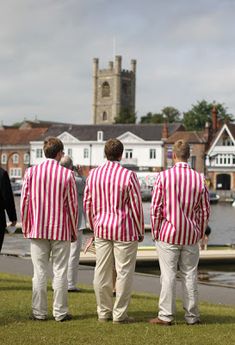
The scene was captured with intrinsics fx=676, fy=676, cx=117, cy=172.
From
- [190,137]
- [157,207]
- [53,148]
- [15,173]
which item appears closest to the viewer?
[157,207]

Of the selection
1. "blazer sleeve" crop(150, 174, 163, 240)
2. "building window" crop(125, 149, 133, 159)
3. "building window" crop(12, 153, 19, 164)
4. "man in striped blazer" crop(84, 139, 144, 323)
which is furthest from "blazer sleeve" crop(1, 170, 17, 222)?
"building window" crop(12, 153, 19, 164)

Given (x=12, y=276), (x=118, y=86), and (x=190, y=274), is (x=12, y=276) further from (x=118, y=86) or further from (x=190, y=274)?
(x=118, y=86)

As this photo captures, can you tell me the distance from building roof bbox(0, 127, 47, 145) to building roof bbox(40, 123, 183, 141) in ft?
9.80

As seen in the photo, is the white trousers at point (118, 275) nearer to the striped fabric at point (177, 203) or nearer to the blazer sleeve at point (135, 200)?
the blazer sleeve at point (135, 200)

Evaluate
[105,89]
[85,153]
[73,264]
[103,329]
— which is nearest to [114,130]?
[85,153]

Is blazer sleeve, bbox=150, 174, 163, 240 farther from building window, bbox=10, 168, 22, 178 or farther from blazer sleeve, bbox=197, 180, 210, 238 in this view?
building window, bbox=10, 168, 22, 178

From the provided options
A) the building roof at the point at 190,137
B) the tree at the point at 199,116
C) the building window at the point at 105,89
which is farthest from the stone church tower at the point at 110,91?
the building roof at the point at 190,137

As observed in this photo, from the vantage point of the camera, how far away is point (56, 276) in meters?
8.30

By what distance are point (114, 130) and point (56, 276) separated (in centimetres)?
10596

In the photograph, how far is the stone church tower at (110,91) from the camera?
181000 mm

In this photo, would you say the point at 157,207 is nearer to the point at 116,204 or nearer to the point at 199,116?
the point at 116,204

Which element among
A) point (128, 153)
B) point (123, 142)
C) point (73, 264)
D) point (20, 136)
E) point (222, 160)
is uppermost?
point (20, 136)

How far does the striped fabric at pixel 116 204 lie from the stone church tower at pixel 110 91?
171280 mm

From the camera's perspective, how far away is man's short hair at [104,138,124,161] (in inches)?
327
